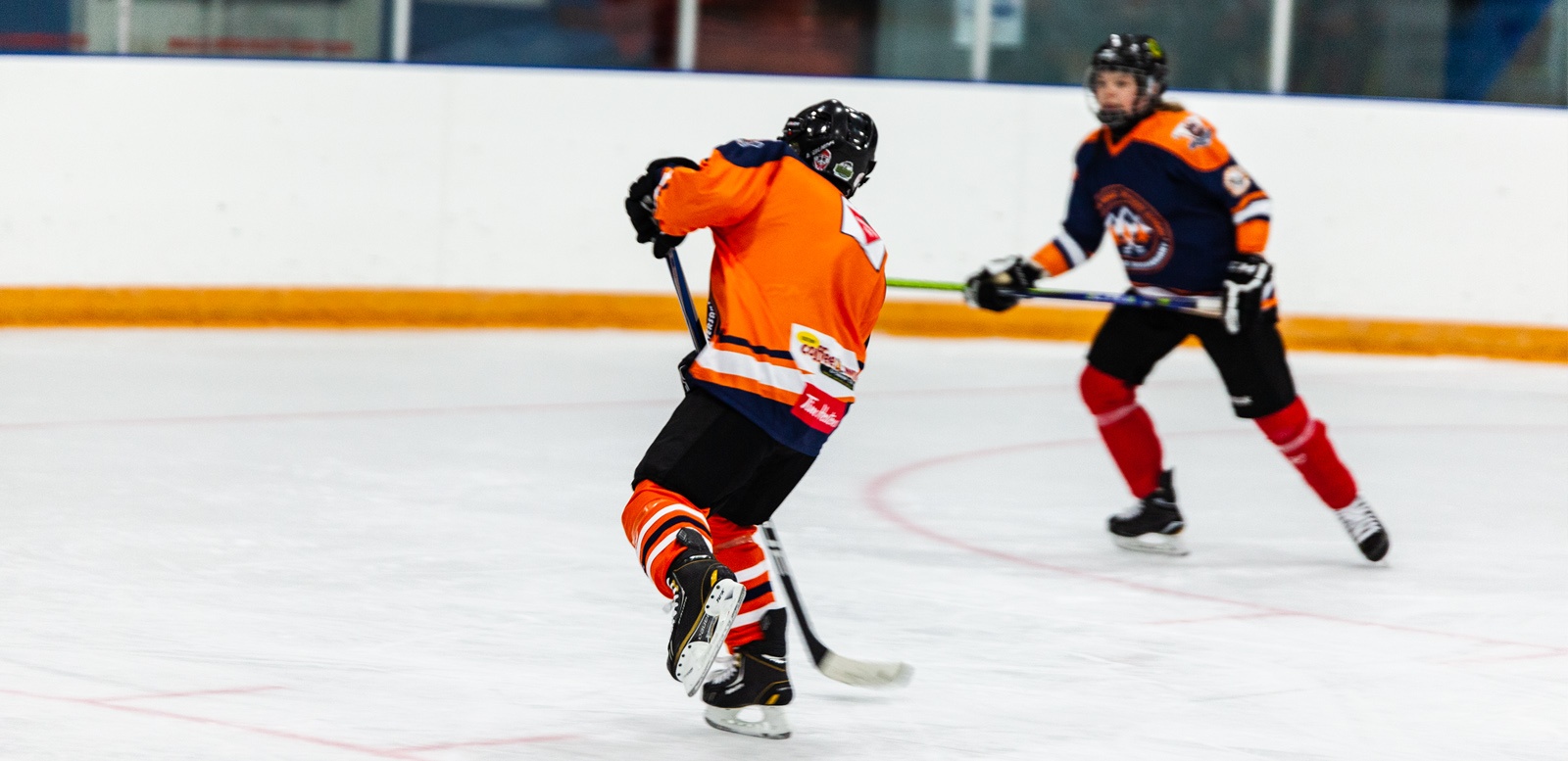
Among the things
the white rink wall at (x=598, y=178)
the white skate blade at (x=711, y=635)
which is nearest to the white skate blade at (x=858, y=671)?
the white skate blade at (x=711, y=635)

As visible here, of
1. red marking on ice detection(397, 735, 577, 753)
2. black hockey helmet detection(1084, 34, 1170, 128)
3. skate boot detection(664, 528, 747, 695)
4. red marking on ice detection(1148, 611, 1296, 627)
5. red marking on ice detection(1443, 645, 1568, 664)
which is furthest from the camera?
black hockey helmet detection(1084, 34, 1170, 128)

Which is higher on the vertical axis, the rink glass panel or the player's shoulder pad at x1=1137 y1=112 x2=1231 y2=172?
the rink glass panel

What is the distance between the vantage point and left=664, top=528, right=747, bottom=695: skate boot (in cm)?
242

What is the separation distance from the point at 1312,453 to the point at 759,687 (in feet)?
6.20

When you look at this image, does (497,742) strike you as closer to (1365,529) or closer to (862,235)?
(862,235)

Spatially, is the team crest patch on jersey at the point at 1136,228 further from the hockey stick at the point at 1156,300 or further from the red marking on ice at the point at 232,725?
the red marking on ice at the point at 232,725

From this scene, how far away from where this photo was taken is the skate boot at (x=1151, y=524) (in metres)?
4.24

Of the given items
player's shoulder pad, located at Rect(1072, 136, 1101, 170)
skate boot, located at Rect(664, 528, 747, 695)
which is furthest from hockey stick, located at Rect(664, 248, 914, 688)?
player's shoulder pad, located at Rect(1072, 136, 1101, 170)

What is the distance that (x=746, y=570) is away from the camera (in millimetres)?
2785

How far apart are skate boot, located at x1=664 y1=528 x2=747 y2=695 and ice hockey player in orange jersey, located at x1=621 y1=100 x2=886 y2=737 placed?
0.11 metres

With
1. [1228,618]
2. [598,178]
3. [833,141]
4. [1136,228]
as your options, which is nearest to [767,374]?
[833,141]

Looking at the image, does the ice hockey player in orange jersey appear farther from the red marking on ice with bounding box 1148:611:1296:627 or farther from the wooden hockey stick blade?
the red marking on ice with bounding box 1148:611:1296:627

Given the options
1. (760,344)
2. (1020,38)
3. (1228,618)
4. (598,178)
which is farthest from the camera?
(1020,38)

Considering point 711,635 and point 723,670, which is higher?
point 711,635
